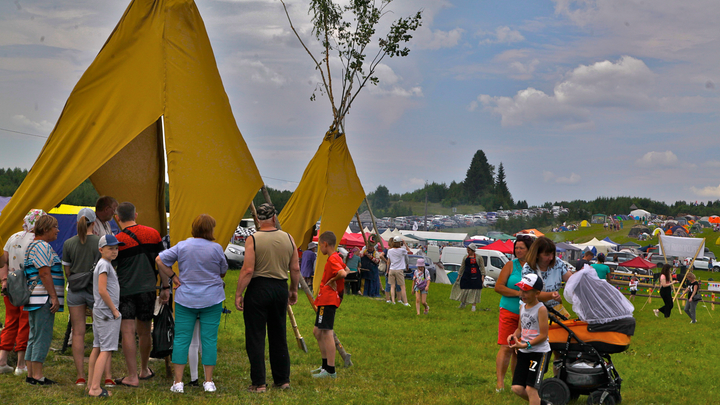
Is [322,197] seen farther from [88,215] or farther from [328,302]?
[88,215]

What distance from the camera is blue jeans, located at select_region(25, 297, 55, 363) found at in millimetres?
5422

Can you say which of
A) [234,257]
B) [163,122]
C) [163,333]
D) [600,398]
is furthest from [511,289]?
[234,257]

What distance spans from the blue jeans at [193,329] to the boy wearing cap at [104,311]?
526 millimetres

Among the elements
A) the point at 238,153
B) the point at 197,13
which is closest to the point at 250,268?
the point at 238,153

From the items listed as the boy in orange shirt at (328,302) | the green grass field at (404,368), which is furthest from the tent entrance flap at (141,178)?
the boy in orange shirt at (328,302)

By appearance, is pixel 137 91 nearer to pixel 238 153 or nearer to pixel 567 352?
pixel 238 153

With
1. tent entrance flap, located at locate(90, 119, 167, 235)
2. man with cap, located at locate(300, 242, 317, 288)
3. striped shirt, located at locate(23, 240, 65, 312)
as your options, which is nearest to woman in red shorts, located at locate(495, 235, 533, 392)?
striped shirt, located at locate(23, 240, 65, 312)

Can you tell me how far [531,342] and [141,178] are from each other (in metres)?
6.15

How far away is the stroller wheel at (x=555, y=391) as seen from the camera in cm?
522

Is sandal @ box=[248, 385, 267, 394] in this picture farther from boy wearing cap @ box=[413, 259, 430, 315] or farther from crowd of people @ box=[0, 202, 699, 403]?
boy wearing cap @ box=[413, 259, 430, 315]

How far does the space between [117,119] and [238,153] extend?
1.39m

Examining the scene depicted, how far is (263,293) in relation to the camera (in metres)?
5.61

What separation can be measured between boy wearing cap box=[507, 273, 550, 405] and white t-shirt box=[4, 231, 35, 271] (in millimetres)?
4563

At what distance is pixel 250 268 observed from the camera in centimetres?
552
